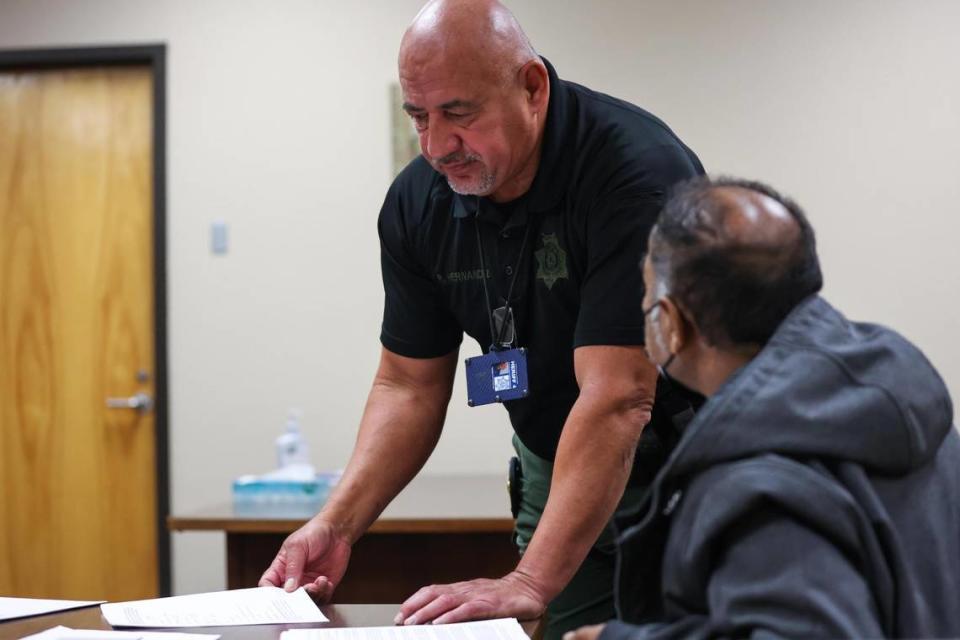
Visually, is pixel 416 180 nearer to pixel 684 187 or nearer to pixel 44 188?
pixel 684 187

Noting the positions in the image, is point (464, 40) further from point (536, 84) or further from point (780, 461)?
point (780, 461)

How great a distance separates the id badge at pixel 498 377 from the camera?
64.7 inches

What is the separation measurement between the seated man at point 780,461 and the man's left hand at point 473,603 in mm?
267

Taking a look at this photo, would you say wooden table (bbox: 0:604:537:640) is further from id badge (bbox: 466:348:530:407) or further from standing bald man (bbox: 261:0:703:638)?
id badge (bbox: 466:348:530:407)

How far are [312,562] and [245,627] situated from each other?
0.91 ft

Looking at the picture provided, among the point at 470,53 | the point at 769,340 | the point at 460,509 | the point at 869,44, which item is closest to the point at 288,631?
the point at 769,340

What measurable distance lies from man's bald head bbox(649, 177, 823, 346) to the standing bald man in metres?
0.47

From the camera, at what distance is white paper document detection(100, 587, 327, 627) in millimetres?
1282

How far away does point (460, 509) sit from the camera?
2715 mm

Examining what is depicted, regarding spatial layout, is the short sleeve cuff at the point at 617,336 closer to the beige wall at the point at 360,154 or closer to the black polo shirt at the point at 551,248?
the black polo shirt at the point at 551,248

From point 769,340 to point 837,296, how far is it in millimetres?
3032

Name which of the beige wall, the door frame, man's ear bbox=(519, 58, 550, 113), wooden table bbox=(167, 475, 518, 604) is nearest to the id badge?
man's ear bbox=(519, 58, 550, 113)

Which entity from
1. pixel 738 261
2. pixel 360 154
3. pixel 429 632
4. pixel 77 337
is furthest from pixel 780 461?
pixel 77 337

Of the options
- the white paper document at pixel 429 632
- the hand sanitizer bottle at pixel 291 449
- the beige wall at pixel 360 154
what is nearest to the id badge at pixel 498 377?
the white paper document at pixel 429 632
